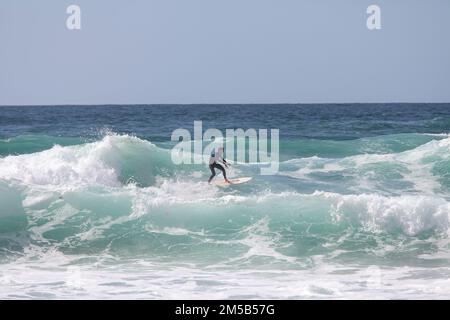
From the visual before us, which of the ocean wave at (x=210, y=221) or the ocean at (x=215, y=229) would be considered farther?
the ocean wave at (x=210, y=221)

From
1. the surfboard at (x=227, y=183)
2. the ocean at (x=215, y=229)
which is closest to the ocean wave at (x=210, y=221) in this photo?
the ocean at (x=215, y=229)

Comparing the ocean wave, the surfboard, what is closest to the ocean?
the ocean wave

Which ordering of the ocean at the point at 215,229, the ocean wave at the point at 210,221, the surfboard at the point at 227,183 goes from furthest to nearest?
the surfboard at the point at 227,183, the ocean wave at the point at 210,221, the ocean at the point at 215,229

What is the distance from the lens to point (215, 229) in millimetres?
14766

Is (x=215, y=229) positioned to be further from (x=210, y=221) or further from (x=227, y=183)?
(x=227, y=183)

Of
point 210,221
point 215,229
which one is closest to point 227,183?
A: point 210,221

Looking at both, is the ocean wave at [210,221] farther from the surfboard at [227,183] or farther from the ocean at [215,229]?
the surfboard at [227,183]

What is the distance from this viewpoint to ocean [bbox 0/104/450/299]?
426 inches

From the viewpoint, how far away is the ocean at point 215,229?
35.5ft

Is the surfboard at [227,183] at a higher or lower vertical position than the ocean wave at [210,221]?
higher

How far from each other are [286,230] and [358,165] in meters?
9.25

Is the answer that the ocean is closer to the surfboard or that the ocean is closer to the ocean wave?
the ocean wave

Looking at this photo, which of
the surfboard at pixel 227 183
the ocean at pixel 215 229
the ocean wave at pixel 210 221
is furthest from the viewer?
the surfboard at pixel 227 183
